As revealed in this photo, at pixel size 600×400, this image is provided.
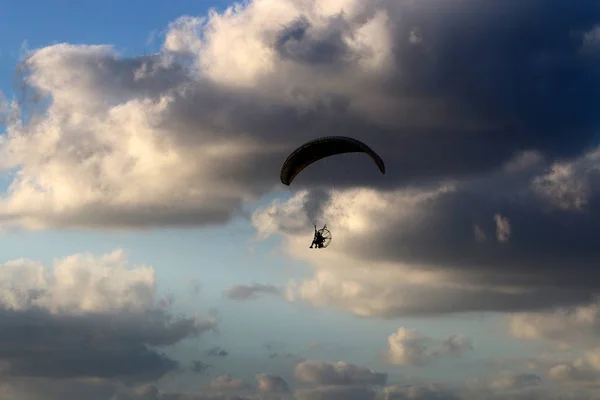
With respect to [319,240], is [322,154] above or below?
above

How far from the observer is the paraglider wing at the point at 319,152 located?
470ft

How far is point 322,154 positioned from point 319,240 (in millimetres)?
11012

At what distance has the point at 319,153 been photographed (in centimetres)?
14925

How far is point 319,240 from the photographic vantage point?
149 m

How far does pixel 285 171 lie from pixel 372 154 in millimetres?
13611

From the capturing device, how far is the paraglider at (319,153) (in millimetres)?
143375

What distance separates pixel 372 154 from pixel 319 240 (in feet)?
45.5

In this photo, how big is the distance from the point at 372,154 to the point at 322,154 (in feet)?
29.0

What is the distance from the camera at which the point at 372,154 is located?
14300 cm

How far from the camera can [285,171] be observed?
496ft

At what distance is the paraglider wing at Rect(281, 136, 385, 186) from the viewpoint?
143 m

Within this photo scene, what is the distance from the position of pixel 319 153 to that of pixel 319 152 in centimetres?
28

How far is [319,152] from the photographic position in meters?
149

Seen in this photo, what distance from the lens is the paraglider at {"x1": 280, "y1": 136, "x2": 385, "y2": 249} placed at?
14338 centimetres
